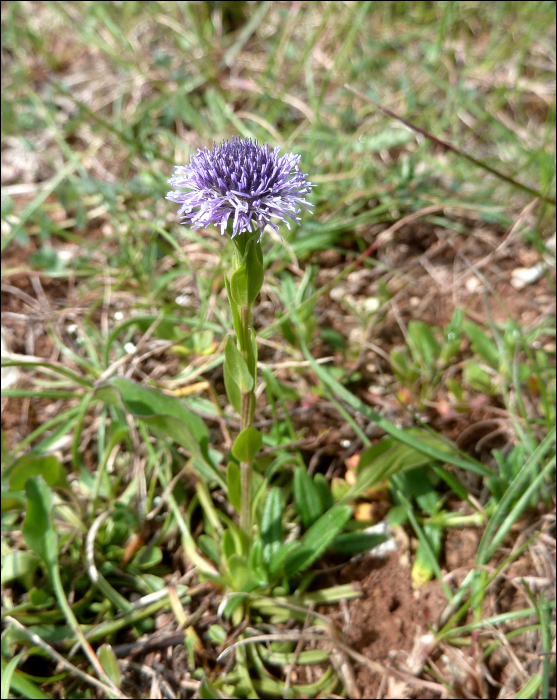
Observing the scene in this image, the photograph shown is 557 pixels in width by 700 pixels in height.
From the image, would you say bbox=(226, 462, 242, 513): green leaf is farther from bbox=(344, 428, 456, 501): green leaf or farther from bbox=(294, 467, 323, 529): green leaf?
bbox=(344, 428, 456, 501): green leaf

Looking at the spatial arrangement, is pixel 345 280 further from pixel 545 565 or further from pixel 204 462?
pixel 545 565

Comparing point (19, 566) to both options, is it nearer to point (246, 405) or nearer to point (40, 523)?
point (40, 523)

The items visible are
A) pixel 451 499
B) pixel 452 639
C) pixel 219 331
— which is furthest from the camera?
pixel 219 331

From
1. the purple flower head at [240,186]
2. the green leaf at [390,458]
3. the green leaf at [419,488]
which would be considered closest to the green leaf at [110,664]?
the green leaf at [390,458]

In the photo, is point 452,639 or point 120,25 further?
point 120,25

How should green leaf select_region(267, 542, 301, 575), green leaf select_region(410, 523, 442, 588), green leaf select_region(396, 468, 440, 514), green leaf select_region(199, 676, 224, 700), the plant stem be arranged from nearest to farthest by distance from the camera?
the plant stem < green leaf select_region(199, 676, 224, 700) < green leaf select_region(267, 542, 301, 575) < green leaf select_region(410, 523, 442, 588) < green leaf select_region(396, 468, 440, 514)

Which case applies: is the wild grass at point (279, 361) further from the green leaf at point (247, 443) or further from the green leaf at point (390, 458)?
the green leaf at point (247, 443)

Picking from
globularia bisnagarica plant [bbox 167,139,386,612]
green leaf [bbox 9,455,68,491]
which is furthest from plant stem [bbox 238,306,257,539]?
green leaf [bbox 9,455,68,491]

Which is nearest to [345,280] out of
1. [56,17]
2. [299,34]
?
[299,34]
